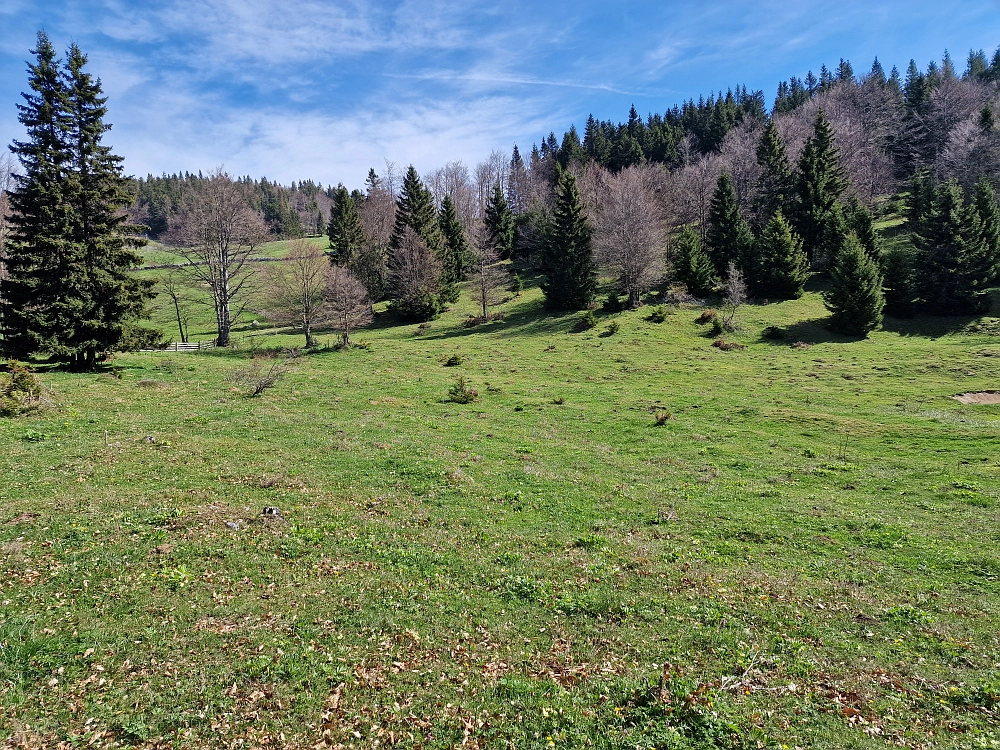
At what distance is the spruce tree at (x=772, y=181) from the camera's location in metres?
75.0

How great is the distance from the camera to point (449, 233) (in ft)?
287

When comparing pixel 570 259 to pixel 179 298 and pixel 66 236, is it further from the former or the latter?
pixel 179 298

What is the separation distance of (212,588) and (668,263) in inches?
2616

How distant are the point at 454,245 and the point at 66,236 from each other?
61.2 m

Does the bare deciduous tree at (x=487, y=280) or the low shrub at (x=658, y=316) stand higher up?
the bare deciduous tree at (x=487, y=280)

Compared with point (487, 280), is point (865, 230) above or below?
above

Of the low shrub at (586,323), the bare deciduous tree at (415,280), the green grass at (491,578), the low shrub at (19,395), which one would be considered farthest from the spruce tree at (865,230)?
the low shrub at (19,395)

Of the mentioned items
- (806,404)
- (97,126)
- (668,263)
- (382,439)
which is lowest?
(806,404)

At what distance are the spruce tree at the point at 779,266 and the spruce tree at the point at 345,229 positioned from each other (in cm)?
5714

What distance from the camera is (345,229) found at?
79875 millimetres

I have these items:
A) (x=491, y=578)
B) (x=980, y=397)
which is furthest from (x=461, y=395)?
(x=980, y=397)

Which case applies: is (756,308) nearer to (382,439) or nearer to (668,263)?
(668,263)

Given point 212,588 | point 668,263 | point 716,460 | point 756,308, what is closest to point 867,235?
point 756,308

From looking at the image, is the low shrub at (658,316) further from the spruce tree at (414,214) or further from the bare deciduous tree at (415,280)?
the spruce tree at (414,214)
